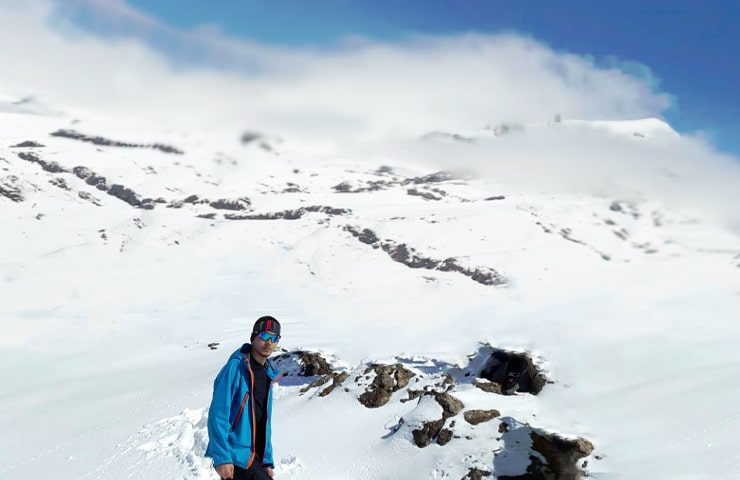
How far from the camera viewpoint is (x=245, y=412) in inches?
202

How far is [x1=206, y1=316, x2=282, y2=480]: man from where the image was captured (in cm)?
492

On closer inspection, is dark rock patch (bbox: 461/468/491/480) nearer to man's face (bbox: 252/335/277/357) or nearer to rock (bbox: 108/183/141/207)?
man's face (bbox: 252/335/277/357)

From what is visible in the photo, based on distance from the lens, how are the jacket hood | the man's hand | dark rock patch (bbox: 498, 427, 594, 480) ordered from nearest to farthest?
1. the man's hand
2. the jacket hood
3. dark rock patch (bbox: 498, 427, 594, 480)

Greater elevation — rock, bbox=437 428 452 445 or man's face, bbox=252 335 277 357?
man's face, bbox=252 335 277 357

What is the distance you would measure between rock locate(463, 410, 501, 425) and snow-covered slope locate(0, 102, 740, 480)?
23 cm

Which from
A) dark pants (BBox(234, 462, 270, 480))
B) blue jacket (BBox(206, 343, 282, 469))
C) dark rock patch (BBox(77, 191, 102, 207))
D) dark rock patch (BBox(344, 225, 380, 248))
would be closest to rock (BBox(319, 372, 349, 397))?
dark pants (BBox(234, 462, 270, 480))

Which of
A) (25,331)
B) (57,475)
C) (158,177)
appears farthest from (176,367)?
(158,177)

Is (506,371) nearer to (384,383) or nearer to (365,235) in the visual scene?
(384,383)

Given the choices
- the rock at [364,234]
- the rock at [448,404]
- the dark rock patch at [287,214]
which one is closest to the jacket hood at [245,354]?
the rock at [448,404]

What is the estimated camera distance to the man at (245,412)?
4.92 metres

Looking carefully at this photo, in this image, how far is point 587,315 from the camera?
69000 mm

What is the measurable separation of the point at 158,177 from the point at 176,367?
157 m

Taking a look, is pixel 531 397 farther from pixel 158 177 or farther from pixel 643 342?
pixel 158 177

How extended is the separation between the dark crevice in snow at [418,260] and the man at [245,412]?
119 metres
